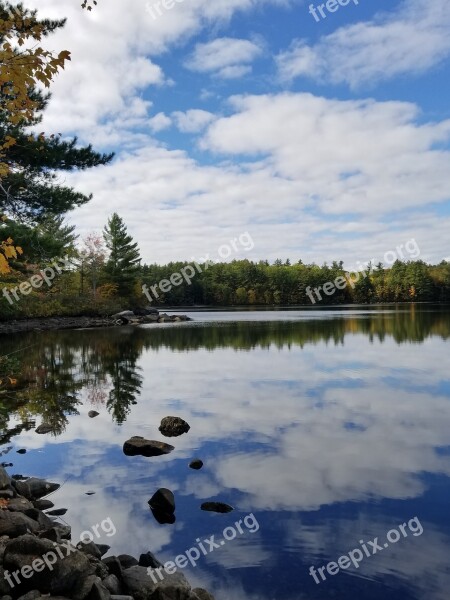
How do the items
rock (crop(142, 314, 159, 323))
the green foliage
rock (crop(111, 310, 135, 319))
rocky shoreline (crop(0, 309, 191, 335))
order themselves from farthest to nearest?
the green foliage
rock (crop(142, 314, 159, 323))
rock (crop(111, 310, 135, 319))
rocky shoreline (crop(0, 309, 191, 335))

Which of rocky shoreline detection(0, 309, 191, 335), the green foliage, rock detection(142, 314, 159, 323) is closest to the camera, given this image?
rocky shoreline detection(0, 309, 191, 335)

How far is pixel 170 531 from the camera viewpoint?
7.89 m

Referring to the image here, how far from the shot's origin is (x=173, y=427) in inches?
517

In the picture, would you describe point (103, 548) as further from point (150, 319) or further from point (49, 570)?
point (150, 319)

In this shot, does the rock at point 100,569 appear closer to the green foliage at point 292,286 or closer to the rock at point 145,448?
Result: the rock at point 145,448

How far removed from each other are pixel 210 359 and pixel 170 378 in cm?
569

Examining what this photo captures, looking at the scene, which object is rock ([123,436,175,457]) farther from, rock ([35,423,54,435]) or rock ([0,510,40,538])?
rock ([0,510,40,538])

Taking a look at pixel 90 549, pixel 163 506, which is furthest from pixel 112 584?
pixel 163 506

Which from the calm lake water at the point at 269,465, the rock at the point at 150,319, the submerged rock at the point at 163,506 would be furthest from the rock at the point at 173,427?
the rock at the point at 150,319

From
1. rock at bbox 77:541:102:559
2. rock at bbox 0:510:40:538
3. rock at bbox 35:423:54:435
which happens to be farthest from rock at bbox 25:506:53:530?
rock at bbox 35:423:54:435

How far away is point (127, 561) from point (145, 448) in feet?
15.9

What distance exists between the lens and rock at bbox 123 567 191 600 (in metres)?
5.60

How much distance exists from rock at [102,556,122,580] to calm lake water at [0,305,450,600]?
0.97 meters

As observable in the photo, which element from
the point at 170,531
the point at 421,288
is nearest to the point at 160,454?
the point at 170,531
